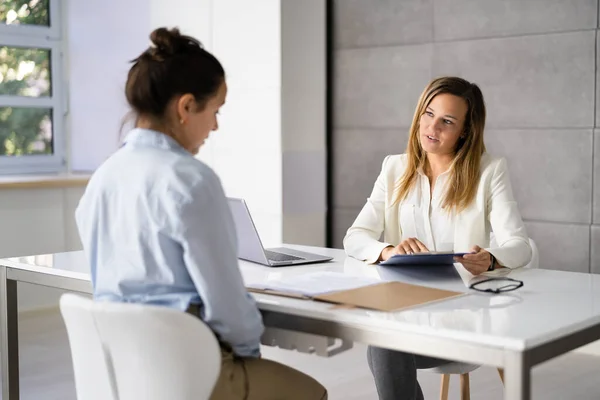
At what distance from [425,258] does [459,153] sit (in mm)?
670

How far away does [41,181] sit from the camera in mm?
5285

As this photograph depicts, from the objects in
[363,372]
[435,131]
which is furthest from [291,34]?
[435,131]

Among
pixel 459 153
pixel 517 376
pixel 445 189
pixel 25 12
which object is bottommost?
pixel 517 376

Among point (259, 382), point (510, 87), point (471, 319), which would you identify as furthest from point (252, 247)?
point (510, 87)

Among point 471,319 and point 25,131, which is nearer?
point 471,319

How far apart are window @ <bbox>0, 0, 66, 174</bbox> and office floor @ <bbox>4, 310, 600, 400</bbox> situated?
1.50 meters

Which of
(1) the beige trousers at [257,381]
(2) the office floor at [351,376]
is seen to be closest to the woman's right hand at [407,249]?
(1) the beige trousers at [257,381]

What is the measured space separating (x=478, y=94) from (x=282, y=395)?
1.34 m

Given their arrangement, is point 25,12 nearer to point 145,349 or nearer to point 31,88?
point 31,88

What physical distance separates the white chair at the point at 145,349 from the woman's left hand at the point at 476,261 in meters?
0.82

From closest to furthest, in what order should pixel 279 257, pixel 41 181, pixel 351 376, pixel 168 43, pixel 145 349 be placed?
pixel 145 349, pixel 168 43, pixel 279 257, pixel 351 376, pixel 41 181

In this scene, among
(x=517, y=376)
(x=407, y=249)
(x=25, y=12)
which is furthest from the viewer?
(x=25, y=12)

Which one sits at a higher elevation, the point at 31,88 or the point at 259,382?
the point at 31,88

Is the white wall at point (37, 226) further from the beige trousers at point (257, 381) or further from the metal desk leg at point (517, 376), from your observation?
the metal desk leg at point (517, 376)
